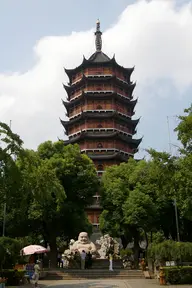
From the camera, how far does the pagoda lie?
130ft

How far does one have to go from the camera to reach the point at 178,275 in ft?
57.9

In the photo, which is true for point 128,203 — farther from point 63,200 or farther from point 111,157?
point 111,157

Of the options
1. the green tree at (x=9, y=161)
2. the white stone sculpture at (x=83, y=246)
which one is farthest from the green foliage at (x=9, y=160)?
the white stone sculpture at (x=83, y=246)

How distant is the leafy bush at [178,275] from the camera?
17.6m

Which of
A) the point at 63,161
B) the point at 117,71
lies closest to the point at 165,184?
the point at 63,161

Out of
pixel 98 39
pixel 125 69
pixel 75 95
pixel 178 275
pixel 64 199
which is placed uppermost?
pixel 98 39

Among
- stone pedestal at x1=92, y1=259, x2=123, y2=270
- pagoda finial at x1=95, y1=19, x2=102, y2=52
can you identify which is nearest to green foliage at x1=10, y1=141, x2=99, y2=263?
stone pedestal at x1=92, y1=259, x2=123, y2=270

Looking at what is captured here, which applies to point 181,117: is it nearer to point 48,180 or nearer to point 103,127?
point 48,180

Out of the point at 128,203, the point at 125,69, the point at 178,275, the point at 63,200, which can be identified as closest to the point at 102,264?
the point at 128,203

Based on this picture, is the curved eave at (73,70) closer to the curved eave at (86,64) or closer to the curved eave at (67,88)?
the curved eave at (86,64)

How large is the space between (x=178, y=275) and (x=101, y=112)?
25382mm

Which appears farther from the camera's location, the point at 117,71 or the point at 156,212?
the point at 117,71

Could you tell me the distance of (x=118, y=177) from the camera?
3089 centimetres

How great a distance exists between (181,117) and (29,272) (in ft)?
40.1
